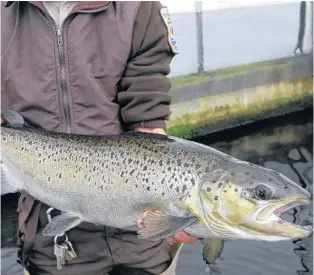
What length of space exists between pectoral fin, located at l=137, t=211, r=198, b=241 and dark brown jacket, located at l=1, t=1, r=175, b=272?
548 mm

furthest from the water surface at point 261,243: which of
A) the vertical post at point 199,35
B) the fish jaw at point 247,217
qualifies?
the fish jaw at point 247,217

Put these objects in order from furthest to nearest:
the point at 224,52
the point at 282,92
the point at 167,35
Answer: the point at 282,92
the point at 224,52
the point at 167,35

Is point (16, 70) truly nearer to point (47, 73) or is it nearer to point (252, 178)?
point (47, 73)

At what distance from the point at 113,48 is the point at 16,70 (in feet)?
1.49

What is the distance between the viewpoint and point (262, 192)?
2.08m

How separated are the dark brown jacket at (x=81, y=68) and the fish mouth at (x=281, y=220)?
33.0 inches

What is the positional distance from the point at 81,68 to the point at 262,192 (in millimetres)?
980

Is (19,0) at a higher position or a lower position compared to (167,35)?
higher

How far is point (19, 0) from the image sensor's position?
8.41 ft

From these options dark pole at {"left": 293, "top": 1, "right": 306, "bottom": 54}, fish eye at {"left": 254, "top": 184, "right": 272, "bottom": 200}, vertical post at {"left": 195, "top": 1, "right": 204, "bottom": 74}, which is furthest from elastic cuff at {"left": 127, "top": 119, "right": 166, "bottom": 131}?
dark pole at {"left": 293, "top": 1, "right": 306, "bottom": 54}

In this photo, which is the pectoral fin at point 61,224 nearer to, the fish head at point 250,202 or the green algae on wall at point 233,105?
the fish head at point 250,202

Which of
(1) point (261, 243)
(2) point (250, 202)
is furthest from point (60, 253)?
(1) point (261, 243)

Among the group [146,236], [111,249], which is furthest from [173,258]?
[146,236]

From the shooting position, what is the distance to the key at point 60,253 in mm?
2551
